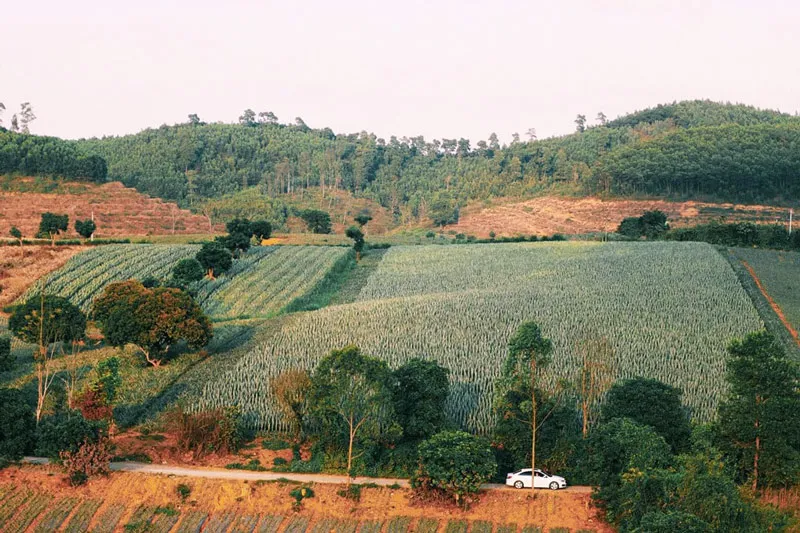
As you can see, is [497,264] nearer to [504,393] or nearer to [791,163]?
[504,393]

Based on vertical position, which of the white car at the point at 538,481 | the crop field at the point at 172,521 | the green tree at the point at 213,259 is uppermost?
the green tree at the point at 213,259

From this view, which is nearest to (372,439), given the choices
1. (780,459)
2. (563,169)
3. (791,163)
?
(780,459)

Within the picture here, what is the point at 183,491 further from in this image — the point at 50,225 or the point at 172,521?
the point at 50,225

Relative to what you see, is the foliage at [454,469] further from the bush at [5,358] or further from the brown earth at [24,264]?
the brown earth at [24,264]

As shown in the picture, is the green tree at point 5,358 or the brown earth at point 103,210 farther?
the brown earth at point 103,210

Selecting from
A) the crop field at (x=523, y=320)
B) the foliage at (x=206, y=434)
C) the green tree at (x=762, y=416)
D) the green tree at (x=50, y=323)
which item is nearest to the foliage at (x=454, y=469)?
the crop field at (x=523, y=320)

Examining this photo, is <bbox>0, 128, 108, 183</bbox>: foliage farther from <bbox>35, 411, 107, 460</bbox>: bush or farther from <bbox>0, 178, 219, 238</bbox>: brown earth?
<bbox>35, 411, 107, 460</bbox>: bush
